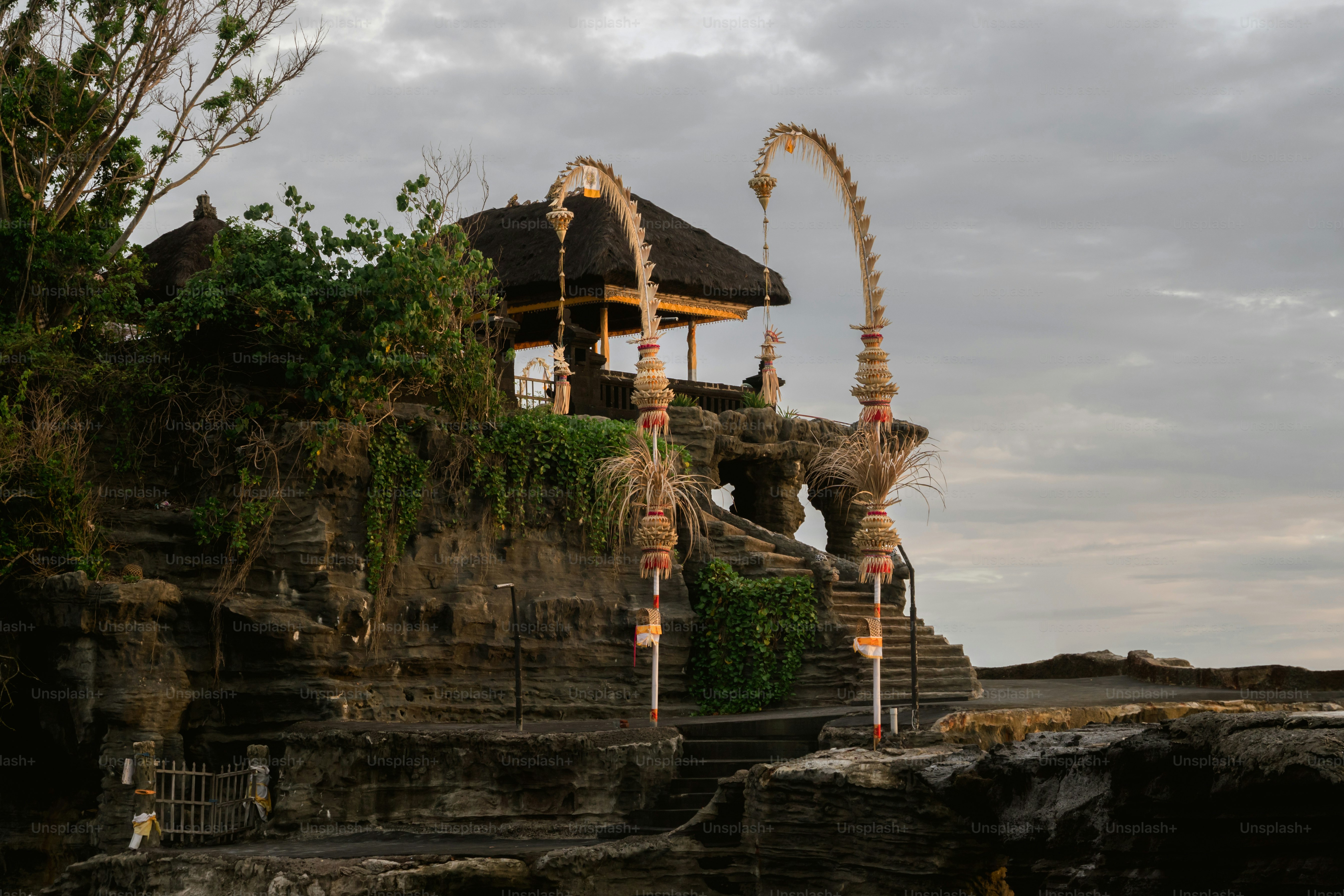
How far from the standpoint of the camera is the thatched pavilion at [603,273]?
89.2ft

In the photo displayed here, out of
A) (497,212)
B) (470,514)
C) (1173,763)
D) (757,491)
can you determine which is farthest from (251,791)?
(497,212)

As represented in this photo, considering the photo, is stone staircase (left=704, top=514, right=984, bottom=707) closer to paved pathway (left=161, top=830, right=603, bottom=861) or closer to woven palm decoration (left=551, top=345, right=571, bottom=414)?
woven palm decoration (left=551, top=345, right=571, bottom=414)

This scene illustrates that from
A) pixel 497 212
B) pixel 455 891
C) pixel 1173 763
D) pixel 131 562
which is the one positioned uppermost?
pixel 497 212

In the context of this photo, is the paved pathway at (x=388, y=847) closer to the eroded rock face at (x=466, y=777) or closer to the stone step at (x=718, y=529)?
the eroded rock face at (x=466, y=777)

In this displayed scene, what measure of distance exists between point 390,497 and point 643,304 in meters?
4.95

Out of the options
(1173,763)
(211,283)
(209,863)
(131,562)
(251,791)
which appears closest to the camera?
(1173,763)

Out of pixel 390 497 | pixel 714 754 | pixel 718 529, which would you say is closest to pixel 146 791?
pixel 390 497

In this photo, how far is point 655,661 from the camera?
16188mm

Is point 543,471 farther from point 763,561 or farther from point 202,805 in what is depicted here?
point 202,805

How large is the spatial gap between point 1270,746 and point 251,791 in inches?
473

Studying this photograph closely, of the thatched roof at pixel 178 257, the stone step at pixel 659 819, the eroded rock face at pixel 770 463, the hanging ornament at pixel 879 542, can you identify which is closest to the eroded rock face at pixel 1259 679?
the eroded rock face at pixel 770 463

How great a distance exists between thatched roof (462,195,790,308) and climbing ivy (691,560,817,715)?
29.9 ft

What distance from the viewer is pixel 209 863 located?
561 inches

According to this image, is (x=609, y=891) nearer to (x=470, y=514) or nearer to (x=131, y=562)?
(x=470, y=514)
